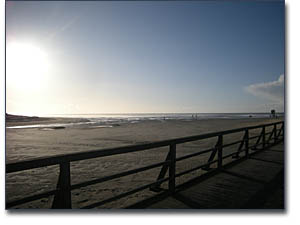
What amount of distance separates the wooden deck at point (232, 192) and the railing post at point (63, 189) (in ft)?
3.85

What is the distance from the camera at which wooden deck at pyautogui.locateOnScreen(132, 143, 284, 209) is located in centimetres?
342

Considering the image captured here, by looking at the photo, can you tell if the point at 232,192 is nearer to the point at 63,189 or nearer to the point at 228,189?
the point at 228,189

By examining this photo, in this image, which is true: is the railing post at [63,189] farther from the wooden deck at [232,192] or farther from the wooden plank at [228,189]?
the wooden plank at [228,189]

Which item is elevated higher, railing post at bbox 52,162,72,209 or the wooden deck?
railing post at bbox 52,162,72,209

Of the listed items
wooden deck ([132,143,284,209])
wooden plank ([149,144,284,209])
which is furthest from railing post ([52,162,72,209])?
wooden plank ([149,144,284,209])

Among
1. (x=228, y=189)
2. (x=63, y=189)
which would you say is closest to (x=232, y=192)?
(x=228, y=189)

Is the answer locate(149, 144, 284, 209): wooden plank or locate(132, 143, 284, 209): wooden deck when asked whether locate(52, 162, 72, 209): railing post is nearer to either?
locate(132, 143, 284, 209): wooden deck

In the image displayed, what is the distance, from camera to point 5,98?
3436 millimetres

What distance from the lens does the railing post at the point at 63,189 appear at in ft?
8.46

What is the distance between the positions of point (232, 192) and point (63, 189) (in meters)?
3.12

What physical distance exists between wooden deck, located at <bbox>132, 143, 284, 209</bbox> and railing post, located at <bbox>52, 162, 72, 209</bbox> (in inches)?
46.2

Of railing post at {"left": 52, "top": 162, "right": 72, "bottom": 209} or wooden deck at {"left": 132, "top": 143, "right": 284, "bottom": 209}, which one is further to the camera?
wooden deck at {"left": 132, "top": 143, "right": 284, "bottom": 209}
